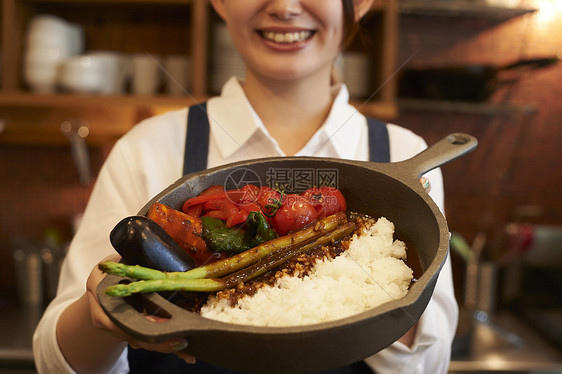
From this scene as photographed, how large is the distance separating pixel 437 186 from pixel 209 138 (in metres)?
0.53

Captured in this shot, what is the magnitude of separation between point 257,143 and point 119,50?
1.59m

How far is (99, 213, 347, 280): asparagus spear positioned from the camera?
0.60 m

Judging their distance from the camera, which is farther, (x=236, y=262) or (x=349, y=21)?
(x=349, y=21)

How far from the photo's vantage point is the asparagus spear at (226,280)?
1.91 feet

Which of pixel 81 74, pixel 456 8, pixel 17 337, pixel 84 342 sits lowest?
pixel 17 337

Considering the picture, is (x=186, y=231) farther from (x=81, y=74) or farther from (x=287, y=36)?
(x=81, y=74)

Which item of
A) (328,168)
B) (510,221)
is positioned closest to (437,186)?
(328,168)

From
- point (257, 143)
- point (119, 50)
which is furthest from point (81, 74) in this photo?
point (257, 143)

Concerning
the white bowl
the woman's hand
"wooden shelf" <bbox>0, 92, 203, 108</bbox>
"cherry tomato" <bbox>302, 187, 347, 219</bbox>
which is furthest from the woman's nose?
the white bowl

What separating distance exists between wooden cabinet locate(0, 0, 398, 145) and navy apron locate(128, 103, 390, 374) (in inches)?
30.8

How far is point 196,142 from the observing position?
1.16m

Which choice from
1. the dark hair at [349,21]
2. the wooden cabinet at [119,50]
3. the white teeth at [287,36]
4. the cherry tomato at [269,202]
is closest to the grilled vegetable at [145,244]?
the cherry tomato at [269,202]

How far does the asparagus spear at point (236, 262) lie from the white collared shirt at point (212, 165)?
0.39 meters

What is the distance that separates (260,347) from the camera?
57 centimetres
